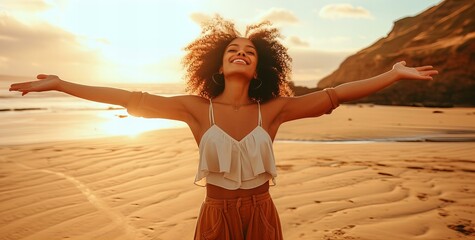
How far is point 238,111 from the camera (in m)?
2.76

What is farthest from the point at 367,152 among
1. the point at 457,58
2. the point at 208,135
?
the point at 457,58

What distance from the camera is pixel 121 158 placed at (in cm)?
781

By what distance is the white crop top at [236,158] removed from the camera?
252cm

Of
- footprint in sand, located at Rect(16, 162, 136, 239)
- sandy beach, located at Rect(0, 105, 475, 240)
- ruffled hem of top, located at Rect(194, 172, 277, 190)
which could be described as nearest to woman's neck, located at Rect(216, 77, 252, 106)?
ruffled hem of top, located at Rect(194, 172, 277, 190)

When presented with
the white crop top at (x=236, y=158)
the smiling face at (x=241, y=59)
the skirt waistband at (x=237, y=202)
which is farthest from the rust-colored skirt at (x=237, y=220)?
the smiling face at (x=241, y=59)

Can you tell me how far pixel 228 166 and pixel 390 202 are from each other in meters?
3.34

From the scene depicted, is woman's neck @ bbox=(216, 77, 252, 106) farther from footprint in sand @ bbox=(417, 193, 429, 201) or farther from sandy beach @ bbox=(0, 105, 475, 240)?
footprint in sand @ bbox=(417, 193, 429, 201)

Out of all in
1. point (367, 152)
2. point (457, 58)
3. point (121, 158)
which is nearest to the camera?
point (121, 158)

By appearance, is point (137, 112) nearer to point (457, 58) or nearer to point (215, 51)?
point (215, 51)

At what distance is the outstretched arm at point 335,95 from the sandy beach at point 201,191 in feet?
5.73

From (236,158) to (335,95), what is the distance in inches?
33.9

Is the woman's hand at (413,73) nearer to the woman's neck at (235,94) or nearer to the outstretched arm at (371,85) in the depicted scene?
the outstretched arm at (371,85)

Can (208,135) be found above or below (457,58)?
below

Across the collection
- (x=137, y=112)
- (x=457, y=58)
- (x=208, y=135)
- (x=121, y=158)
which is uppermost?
(x=457, y=58)
